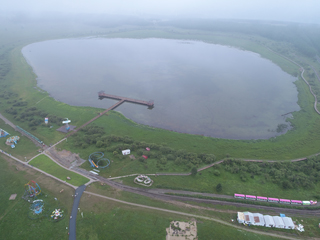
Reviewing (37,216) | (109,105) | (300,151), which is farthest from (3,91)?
(300,151)

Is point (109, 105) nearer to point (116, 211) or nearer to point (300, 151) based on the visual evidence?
point (116, 211)

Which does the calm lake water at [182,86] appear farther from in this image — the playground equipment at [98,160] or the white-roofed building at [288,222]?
the white-roofed building at [288,222]

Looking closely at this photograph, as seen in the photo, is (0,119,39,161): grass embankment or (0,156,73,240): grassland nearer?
(0,156,73,240): grassland

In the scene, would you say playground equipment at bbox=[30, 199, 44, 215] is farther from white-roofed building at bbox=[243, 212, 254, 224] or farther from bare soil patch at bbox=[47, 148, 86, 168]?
white-roofed building at bbox=[243, 212, 254, 224]

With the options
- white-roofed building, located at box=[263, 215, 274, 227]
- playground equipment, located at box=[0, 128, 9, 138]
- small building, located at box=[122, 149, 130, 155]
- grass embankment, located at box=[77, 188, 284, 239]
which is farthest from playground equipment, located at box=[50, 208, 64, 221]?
white-roofed building, located at box=[263, 215, 274, 227]

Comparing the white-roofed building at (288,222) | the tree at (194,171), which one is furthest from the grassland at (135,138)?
the white-roofed building at (288,222)

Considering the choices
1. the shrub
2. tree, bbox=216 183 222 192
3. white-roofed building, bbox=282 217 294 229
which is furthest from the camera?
the shrub

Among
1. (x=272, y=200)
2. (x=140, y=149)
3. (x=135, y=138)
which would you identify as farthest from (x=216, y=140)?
(x=135, y=138)
